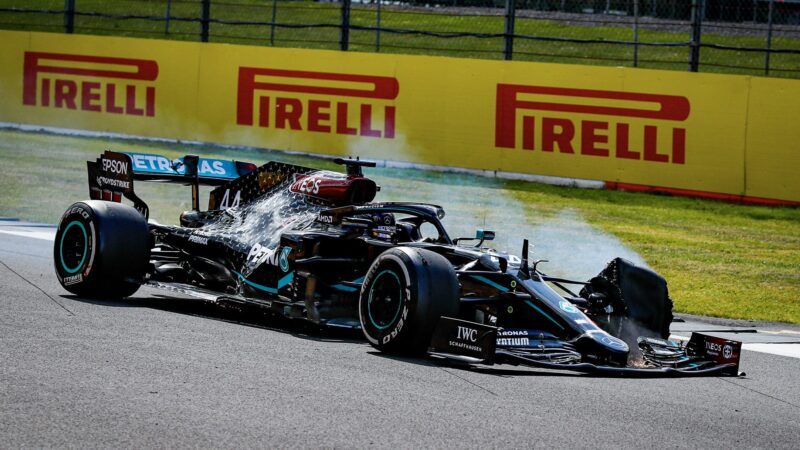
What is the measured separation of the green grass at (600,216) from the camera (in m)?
13.4

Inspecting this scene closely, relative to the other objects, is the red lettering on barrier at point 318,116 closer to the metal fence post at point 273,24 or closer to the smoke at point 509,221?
the smoke at point 509,221

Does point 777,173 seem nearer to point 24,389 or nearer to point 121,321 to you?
point 121,321

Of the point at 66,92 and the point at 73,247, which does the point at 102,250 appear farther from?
the point at 66,92

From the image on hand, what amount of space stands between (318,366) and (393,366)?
→ 19.8 inches

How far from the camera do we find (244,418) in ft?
20.1

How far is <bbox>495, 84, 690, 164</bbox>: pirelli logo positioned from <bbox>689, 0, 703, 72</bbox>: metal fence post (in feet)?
3.68

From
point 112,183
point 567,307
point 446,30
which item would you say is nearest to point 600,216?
point 112,183

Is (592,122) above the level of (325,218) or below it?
above

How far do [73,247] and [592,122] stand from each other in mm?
10240

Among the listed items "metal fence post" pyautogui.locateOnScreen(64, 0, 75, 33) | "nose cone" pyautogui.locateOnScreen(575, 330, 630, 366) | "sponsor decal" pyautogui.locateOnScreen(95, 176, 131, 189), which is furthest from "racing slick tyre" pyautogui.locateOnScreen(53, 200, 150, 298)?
"metal fence post" pyautogui.locateOnScreen(64, 0, 75, 33)

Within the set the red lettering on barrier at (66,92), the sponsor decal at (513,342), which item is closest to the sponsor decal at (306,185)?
the sponsor decal at (513,342)

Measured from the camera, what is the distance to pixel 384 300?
331 inches

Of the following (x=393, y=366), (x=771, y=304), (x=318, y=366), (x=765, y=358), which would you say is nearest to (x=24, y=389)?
(x=318, y=366)

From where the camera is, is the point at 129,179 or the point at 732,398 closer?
the point at 732,398
